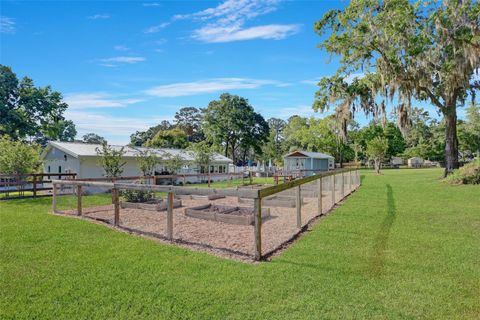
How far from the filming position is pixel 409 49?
1669 centimetres

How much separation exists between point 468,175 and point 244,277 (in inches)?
663

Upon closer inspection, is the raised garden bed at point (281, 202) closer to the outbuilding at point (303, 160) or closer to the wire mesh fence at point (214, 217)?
the wire mesh fence at point (214, 217)

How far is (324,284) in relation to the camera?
148 inches

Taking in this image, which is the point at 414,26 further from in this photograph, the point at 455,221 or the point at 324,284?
the point at 324,284

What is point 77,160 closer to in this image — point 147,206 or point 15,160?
point 15,160

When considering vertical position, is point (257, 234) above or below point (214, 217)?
above

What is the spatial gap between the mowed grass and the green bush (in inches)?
467

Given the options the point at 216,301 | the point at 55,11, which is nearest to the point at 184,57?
the point at 55,11

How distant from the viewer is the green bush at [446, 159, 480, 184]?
53.1 ft

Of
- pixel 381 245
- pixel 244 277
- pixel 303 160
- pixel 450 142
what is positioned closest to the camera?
pixel 244 277

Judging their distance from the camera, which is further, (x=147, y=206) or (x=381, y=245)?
(x=147, y=206)

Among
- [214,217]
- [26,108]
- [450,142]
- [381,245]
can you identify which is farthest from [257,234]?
[26,108]

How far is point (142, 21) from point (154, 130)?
54.3m

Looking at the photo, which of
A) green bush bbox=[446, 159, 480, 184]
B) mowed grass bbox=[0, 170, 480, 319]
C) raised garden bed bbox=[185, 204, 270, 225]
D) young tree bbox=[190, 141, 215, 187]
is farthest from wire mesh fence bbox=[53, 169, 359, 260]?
young tree bbox=[190, 141, 215, 187]
